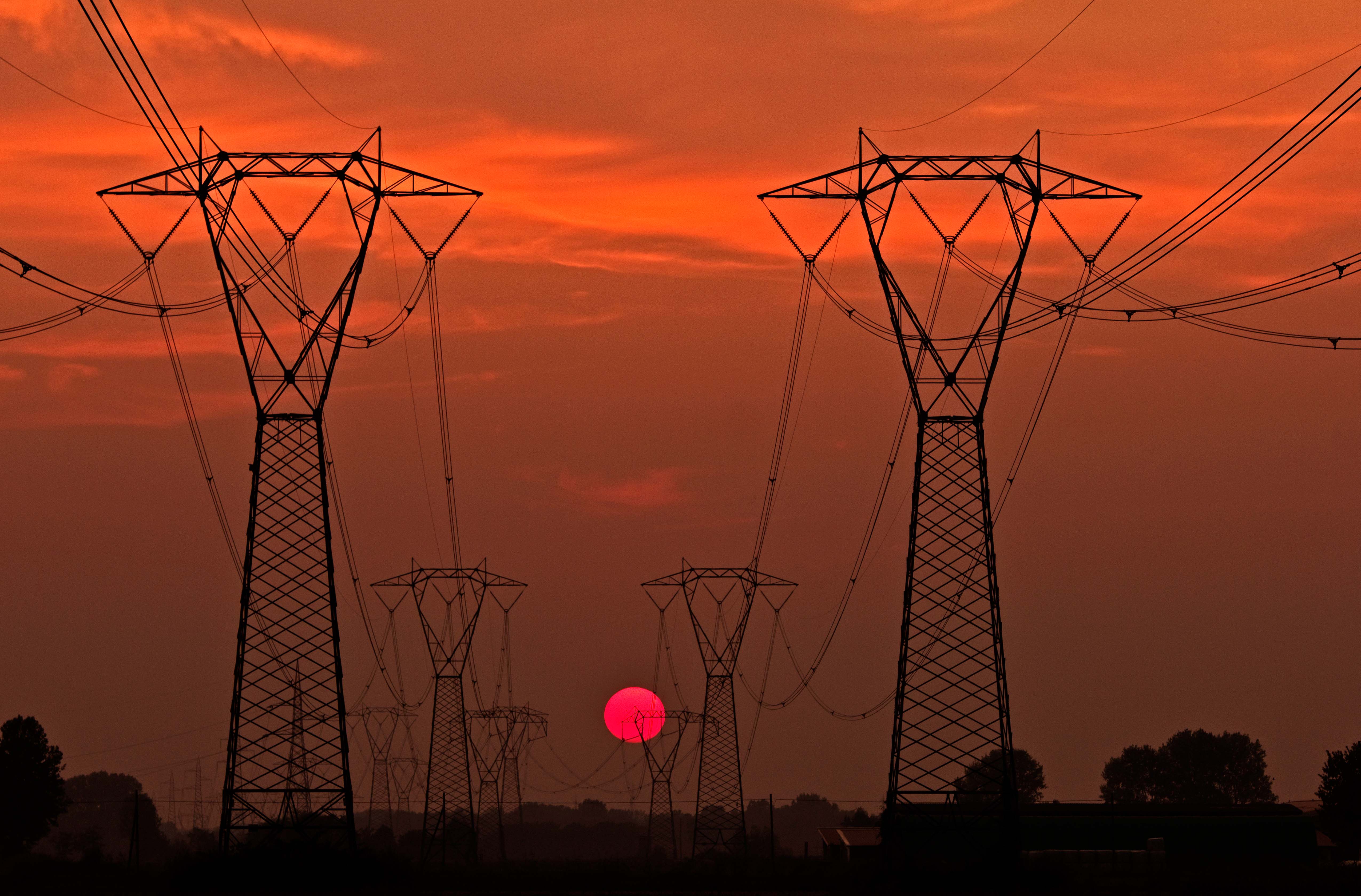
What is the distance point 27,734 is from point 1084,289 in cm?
9641

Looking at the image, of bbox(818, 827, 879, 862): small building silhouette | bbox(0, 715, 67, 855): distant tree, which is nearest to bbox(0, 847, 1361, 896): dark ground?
bbox(818, 827, 879, 862): small building silhouette

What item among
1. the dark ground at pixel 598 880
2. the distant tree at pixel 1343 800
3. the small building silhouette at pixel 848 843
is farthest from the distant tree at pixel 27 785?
the distant tree at pixel 1343 800

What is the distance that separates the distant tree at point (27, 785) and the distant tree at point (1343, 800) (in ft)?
299

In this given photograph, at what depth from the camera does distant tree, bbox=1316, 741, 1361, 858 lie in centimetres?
11531

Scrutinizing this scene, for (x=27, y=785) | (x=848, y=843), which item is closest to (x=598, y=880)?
(x=848, y=843)

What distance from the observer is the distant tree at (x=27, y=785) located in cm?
10912

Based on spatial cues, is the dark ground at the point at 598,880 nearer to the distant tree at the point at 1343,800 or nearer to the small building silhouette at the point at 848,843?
the small building silhouette at the point at 848,843

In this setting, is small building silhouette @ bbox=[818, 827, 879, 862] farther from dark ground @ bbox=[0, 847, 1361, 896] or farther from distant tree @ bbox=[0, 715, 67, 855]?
distant tree @ bbox=[0, 715, 67, 855]

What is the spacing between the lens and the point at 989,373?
37656 millimetres

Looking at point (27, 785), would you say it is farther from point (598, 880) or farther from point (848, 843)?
point (598, 880)

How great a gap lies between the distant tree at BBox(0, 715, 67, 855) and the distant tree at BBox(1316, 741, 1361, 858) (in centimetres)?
9104

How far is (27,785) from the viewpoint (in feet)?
363

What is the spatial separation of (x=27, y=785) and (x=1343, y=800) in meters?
96.2

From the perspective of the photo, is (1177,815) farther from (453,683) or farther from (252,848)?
(252,848)
